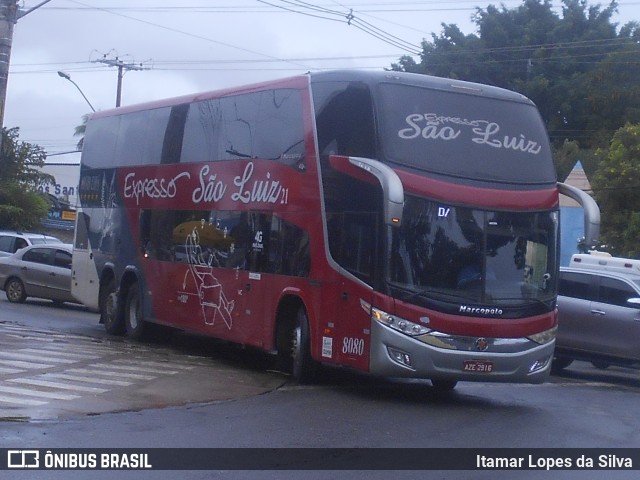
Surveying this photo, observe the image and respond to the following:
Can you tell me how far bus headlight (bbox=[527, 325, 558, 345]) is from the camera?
1348cm

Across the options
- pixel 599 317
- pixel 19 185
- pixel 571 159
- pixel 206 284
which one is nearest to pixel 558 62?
pixel 571 159

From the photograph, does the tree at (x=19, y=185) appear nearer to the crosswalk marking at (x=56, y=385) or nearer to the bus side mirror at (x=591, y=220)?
the crosswalk marking at (x=56, y=385)

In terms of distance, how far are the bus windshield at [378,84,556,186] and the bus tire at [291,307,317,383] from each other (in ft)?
9.39

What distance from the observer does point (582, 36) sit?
2184 inches

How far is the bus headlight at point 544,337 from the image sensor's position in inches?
531

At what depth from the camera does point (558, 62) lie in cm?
5369

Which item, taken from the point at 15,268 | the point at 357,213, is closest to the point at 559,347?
the point at 357,213

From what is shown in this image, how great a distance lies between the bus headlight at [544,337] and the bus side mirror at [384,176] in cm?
246

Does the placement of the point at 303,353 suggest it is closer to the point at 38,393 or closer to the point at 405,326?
the point at 405,326

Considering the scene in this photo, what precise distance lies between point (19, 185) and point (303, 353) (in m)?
37.2

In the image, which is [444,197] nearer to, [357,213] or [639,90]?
[357,213]

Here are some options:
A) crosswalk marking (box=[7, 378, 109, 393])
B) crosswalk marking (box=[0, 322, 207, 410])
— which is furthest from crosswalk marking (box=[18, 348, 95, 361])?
crosswalk marking (box=[7, 378, 109, 393])

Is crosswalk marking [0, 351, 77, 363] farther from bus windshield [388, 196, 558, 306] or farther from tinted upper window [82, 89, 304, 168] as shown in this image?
bus windshield [388, 196, 558, 306]

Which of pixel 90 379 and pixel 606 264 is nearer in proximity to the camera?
pixel 90 379
